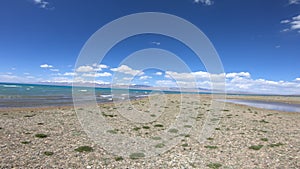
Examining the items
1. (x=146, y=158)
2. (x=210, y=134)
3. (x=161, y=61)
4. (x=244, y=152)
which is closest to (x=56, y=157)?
(x=146, y=158)

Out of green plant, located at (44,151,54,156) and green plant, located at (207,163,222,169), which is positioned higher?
green plant, located at (44,151,54,156)

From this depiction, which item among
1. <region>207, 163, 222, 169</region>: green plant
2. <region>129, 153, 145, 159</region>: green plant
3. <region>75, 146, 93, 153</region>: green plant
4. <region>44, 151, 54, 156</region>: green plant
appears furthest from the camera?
<region>75, 146, 93, 153</region>: green plant

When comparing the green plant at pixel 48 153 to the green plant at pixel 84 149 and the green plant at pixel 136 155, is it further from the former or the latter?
the green plant at pixel 136 155

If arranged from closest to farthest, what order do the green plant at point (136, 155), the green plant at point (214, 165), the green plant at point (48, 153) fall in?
the green plant at point (214, 165) < the green plant at point (48, 153) < the green plant at point (136, 155)

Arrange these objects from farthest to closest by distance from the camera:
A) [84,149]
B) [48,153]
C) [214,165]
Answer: [84,149] → [48,153] → [214,165]

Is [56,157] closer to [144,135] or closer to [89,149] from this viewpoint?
[89,149]

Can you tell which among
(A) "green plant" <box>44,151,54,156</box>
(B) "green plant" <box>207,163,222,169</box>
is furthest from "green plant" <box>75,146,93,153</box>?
(B) "green plant" <box>207,163,222,169</box>

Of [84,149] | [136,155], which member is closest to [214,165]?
[136,155]

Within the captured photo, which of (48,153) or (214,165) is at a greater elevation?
(48,153)

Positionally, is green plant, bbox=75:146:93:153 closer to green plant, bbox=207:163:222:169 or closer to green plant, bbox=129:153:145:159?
green plant, bbox=129:153:145:159

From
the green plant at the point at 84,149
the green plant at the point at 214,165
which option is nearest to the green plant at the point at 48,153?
the green plant at the point at 84,149

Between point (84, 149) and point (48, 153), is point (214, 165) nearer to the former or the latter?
point (84, 149)
